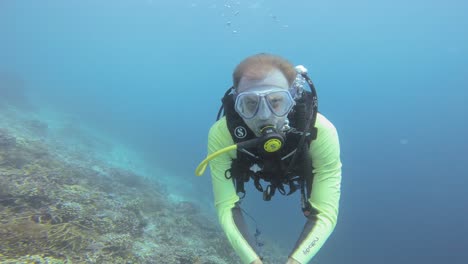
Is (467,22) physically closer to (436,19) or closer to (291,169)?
(436,19)

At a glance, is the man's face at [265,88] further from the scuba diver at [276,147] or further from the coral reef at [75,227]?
the coral reef at [75,227]

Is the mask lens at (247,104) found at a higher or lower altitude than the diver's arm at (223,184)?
higher

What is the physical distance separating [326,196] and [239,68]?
1.39 m

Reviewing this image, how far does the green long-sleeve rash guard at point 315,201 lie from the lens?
2.42m

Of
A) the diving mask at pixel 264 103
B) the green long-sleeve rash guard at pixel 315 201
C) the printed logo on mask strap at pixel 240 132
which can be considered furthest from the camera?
the printed logo on mask strap at pixel 240 132

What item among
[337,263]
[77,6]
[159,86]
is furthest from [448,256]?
[159,86]

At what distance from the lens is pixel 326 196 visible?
8.23 ft

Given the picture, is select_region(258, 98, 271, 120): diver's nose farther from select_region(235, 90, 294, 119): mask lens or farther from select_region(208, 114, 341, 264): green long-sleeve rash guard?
select_region(208, 114, 341, 264): green long-sleeve rash guard

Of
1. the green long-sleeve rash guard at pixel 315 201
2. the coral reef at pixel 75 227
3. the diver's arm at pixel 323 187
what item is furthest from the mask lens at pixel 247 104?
the coral reef at pixel 75 227

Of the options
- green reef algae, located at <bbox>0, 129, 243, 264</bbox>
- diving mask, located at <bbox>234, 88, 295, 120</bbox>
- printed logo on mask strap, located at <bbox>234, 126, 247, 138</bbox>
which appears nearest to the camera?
diving mask, located at <bbox>234, 88, 295, 120</bbox>

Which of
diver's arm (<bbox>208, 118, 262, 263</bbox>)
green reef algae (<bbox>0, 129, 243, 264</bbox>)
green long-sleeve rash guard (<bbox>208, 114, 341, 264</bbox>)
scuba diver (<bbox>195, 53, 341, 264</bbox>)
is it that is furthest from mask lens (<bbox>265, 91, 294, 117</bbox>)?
green reef algae (<bbox>0, 129, 243, 264</bbox>)

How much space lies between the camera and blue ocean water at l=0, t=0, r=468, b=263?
23244mm

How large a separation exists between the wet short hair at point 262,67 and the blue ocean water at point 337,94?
16697 millimetres

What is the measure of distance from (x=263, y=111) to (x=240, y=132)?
14.1 inches
